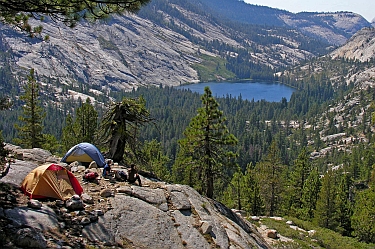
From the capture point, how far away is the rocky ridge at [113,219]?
13.0 m

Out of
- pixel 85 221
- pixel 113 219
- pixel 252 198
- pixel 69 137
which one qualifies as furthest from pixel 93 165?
pixel 252 198

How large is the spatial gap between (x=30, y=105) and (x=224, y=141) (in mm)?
23593

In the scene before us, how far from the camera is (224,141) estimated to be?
1170 inches

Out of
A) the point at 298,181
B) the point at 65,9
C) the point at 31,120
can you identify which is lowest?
the point at 298,181

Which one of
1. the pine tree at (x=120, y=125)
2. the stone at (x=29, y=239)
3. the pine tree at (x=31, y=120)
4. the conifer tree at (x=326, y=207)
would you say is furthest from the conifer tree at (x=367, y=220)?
the pine tree at (x=31, y=120)

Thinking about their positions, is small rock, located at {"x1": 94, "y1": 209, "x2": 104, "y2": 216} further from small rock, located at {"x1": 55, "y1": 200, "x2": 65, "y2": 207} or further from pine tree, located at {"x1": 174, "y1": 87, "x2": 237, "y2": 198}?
pine tree, located at {"x1": 174, "y1": 87, "x2": 237, "y2": 198}

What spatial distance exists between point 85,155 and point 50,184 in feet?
24.1

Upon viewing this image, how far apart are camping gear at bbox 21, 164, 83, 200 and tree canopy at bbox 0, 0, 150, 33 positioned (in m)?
6.56

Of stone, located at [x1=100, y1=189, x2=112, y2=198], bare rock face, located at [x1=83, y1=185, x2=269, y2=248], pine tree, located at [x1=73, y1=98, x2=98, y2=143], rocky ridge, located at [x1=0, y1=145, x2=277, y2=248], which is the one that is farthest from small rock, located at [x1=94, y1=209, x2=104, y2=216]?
pine tree, located at [x1=73, y1=98, x2=98, y2=143]

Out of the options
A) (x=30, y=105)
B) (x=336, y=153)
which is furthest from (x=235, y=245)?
(x=336, y=153)

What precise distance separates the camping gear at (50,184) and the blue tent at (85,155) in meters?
5.97

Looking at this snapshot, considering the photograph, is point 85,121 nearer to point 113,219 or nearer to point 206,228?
point 206,228

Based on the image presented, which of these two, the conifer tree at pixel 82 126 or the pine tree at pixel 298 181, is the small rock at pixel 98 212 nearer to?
the conifer tree at pixel 82 126

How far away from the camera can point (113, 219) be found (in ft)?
50.0
